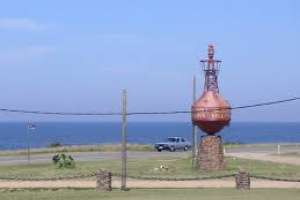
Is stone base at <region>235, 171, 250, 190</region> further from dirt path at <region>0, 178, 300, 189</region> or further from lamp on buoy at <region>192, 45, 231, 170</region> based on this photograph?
lamp on buoy at <region>192, 45, 231, 170</region>

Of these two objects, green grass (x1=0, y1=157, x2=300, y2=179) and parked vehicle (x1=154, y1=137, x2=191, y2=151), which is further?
parked vehicle (x1=154, y1=137, x2=191, y2=151)

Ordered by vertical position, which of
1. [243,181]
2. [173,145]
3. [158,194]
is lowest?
[158,194]

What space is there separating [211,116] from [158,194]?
12218mm

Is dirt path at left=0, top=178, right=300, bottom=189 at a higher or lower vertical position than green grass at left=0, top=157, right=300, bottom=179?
lower

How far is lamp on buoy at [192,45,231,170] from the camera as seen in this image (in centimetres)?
3944

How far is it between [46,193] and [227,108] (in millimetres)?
13377

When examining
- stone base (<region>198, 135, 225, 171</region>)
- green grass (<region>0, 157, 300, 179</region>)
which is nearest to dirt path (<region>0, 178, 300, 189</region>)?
green grass (<region>0, 157, 300, 179</region>)

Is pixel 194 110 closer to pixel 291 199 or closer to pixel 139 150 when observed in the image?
pixel 291 199

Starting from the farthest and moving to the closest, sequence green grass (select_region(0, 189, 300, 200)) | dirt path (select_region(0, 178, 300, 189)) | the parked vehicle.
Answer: the parked vehicle
dirt path (select_region(0, 178, 300, 189))
green grass (select_region(0, 189, 300, 200))

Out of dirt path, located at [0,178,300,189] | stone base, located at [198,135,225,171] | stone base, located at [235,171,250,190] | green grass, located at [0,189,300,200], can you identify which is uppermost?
stone base, located at [198,135,225,171]

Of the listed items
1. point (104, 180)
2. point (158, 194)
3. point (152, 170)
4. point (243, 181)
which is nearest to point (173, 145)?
point (152, 170)

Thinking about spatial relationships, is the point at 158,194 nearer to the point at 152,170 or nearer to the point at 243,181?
the point at 243,181

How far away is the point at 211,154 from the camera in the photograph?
4053cm

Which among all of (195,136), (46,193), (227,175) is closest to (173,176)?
(227,175)
